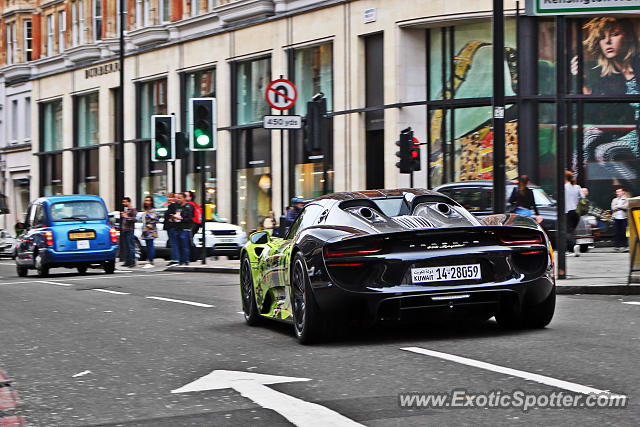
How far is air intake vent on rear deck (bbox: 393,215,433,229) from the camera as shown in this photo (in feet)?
31.5

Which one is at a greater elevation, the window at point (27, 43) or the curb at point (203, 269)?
the window at point (27, 43)

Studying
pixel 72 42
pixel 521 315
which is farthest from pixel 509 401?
pixel 72 42

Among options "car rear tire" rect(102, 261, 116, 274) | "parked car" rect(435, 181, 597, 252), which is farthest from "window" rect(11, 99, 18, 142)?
"parked car" rect(435, 181, 597, 252)

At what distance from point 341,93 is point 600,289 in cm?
2128

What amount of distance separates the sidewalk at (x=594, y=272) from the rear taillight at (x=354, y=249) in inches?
246

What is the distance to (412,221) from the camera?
9719 mm

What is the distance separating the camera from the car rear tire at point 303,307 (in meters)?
9.50

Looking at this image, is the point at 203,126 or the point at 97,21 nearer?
the point at 203,126

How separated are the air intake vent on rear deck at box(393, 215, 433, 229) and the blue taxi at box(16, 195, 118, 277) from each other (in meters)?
17.0

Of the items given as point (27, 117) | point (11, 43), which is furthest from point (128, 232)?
point (11, 43)

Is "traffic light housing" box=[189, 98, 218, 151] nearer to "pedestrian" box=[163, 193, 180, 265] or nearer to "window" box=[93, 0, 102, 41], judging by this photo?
"pedestrian" box=[163, 193, 180, 265]

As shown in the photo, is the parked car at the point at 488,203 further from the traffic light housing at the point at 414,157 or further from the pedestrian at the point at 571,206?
the traffic light housing at the point at 414,157

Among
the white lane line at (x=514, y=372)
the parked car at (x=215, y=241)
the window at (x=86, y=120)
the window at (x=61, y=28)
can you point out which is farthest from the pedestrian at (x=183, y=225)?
the window at (x=61, y=28)

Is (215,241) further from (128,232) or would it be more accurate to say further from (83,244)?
(83,244)
